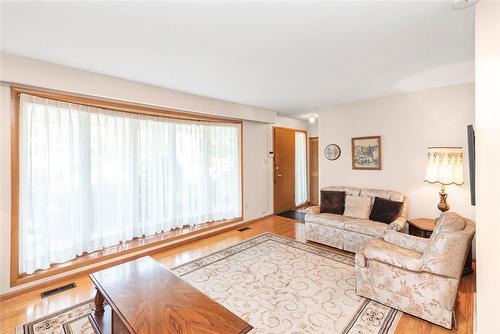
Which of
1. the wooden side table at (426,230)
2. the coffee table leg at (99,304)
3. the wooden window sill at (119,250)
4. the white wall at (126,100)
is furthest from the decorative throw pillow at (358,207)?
the coffee table leg at (99,304)

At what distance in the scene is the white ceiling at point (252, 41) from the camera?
1.63m

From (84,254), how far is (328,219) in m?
3.55

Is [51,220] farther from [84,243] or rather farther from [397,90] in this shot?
[397,90]

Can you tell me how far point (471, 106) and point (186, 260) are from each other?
460 cm

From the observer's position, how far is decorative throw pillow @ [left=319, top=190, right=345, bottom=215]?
397cm

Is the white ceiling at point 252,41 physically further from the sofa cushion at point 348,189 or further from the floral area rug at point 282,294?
the floral area rug at point 282,294

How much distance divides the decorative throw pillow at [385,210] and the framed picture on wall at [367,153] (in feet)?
2.38

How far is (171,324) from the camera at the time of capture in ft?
4.62

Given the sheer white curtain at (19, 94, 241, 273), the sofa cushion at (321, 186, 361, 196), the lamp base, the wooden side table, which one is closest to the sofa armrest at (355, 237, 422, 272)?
the wooden side table

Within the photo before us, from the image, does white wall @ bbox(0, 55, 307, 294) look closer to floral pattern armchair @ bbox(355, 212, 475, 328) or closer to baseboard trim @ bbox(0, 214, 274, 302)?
baseboard trim @ bbox(0, 214, 274, 302)

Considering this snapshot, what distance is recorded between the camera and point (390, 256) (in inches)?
83.7

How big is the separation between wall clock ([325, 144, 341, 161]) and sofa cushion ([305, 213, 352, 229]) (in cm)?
127

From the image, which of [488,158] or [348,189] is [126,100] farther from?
[348,189]

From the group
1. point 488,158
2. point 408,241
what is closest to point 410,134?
point 408,241
